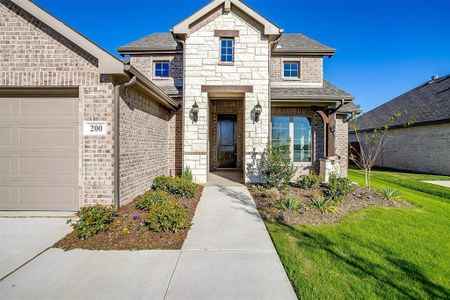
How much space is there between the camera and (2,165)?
17.9ft

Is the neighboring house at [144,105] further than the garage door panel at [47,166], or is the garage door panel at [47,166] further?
the garage door panel at [47,166]

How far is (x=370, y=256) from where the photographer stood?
3.64 metres

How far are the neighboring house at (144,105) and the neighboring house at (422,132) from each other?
775 centimetres

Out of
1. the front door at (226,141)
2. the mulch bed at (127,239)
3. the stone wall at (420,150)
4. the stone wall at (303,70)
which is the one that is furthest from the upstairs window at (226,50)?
the stone wall at (420,150)

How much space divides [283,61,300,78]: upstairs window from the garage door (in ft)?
30.9

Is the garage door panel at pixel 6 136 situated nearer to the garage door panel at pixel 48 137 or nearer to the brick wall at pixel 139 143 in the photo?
the garage door panel at pixel 48 137

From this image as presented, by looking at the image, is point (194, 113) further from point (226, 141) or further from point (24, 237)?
point (24, 237)

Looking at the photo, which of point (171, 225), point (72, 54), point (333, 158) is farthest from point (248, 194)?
point (72, 54)

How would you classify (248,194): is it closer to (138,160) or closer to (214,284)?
(138,160)

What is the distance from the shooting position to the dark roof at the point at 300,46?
11305mm

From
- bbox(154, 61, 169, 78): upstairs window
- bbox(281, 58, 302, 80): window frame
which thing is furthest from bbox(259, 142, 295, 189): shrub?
bbox(154, 61, 169, 78): upstairs window

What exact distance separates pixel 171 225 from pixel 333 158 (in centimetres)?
729

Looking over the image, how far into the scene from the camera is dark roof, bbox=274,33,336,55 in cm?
1130

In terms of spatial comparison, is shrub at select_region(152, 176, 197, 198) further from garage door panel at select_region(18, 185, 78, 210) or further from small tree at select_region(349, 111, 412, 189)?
small tree at select_region(349, 111, 412, 189)
